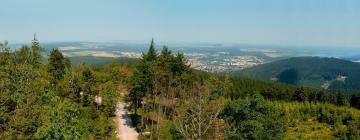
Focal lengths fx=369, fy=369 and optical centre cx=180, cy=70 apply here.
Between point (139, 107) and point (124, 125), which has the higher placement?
point (139, 107)

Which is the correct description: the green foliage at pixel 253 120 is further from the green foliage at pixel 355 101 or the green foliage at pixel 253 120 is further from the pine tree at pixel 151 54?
the green foliage at pixel 355 101

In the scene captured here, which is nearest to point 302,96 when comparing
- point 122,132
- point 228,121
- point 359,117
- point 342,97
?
point 342,97

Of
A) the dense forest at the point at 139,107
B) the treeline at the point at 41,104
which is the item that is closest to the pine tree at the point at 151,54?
the dense forest at the point at 139,107

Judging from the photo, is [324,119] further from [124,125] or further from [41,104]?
[41,104]

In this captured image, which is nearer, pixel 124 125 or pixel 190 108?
pixel 190 108

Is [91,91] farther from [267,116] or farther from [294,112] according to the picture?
[294,112]

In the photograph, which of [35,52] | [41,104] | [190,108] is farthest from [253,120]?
[35,52]

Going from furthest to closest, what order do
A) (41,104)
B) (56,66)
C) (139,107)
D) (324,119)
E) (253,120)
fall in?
(324,119) < (139,107) < (56,66) < (253,120) < (41,104)
